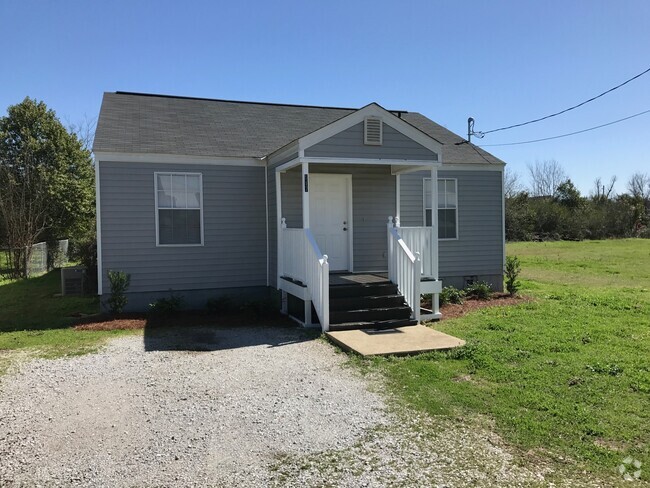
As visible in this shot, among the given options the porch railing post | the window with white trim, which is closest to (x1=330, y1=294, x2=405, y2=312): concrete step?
the porch railing post

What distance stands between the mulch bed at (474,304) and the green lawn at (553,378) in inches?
13.8

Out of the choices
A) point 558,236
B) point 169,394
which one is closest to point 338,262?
point 169,394

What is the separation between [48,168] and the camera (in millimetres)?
21062

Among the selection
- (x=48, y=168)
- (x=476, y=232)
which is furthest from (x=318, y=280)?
(x=48, y=168)

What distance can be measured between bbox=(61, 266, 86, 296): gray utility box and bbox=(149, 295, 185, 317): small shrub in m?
4.13

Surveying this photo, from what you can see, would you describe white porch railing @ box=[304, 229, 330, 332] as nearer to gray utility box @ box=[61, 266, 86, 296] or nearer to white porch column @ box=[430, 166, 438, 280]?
white porch column @ box=[430, 166, 438, 280]

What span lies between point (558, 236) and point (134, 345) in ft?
104

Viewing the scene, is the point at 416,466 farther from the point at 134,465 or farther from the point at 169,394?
the point at 169,394

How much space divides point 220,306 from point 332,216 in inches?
111

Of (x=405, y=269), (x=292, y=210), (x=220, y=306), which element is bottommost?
(x=220, y=306)

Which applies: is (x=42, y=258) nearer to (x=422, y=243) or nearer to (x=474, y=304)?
(x=422, y=243)

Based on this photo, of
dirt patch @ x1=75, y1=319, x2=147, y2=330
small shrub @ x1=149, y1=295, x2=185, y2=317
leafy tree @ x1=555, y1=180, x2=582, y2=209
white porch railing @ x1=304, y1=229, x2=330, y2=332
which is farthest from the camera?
leafy tree @ x1=555, y1=180, x2=582, y2=209

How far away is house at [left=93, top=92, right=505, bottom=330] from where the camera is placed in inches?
330

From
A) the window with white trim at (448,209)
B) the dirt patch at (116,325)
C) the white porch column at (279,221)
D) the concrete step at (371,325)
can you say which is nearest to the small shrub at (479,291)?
the window with white trim at (448,209)
